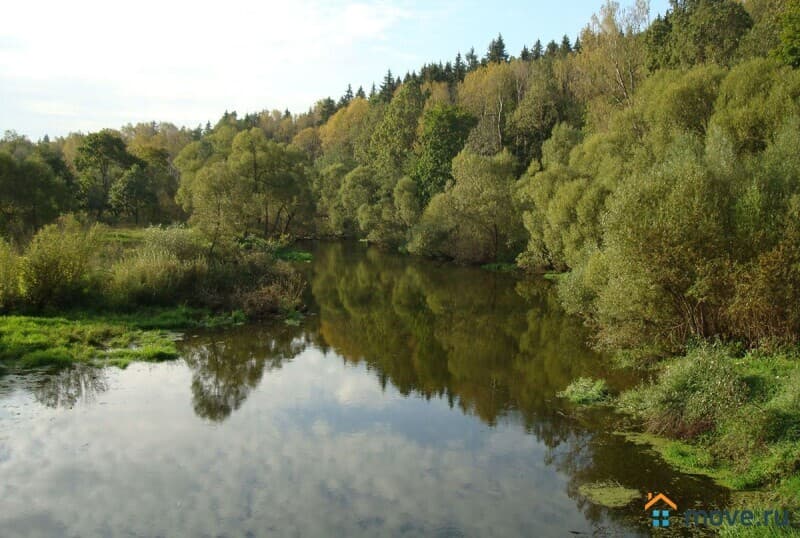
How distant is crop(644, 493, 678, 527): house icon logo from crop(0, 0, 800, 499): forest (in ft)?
6.23

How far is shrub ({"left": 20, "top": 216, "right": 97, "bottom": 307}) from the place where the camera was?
86.8 feet

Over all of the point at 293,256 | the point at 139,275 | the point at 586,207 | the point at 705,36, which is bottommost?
the point at 293,256

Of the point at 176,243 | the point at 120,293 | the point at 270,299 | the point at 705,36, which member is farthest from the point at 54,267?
the point at 705,36

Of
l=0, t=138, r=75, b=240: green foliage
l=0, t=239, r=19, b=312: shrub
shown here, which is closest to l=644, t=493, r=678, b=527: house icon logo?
l=0, t=239, r=19, b=312: shrub

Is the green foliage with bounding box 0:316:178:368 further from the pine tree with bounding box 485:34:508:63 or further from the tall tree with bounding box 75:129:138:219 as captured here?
the pine tree with bounding box 485:34:508:63

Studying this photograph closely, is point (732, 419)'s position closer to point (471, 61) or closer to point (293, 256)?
point (293, 256)

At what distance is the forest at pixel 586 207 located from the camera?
18547 millimetres

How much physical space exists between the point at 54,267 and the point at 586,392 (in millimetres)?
23485

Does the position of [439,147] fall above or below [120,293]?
above

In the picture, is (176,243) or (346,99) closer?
(176,243)

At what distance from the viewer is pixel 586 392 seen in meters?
20.0

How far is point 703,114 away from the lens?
3753cm

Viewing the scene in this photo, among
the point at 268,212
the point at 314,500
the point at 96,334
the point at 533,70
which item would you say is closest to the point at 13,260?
the point at 96,334

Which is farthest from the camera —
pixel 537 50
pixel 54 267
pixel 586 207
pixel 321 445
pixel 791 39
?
pixel 537 50
